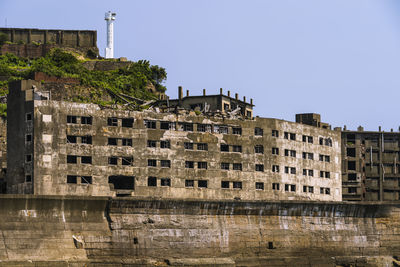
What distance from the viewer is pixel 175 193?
84.4m

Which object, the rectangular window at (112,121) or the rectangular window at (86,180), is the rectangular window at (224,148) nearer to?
the rectangular window at (112,121)

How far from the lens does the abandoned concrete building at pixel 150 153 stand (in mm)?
79938

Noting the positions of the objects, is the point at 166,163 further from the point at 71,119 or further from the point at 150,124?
the point at 71,119

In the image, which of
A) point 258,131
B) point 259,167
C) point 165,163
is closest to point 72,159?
point 165,163

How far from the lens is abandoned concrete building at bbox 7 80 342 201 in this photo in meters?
79.9

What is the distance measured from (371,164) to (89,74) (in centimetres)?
3514

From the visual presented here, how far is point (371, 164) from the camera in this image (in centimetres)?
10744

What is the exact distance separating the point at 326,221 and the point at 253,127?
11580mm

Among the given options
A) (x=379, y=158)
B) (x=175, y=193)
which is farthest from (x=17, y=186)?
(x=379, y=158)

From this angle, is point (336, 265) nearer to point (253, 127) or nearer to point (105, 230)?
point (253, 127)

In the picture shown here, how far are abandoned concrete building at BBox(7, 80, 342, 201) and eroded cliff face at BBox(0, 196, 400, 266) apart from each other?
4.61m

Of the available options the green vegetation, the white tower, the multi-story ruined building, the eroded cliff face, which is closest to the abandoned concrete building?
the eroded cliff face

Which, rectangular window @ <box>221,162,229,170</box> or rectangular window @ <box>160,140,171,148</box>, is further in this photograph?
rectangular window @ <box>221,162,229,170</box>

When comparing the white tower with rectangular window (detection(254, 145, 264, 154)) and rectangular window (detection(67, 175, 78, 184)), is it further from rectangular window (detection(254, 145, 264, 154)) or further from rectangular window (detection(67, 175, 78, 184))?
rectangular window (detection(67, 175, 78, 184))
